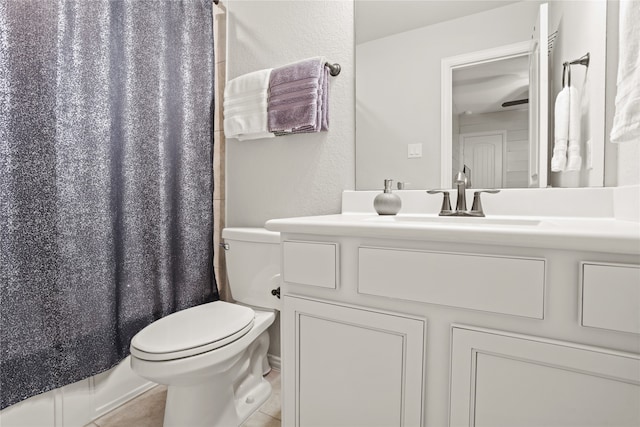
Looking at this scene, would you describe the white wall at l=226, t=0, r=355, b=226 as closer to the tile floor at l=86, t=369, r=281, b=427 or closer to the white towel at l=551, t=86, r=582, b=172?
the white towel at l=551, t=86, r=582, b=172

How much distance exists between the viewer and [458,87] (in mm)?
1178

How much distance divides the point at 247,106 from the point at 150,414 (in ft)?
4.58

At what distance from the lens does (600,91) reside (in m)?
0.94

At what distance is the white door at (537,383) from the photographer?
524 mm

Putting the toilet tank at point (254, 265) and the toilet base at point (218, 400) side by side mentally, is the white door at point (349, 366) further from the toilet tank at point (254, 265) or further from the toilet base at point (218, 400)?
the toilet tank at point (254, 265)

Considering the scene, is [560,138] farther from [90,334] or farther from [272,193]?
[90,334]

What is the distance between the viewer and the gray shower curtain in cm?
95

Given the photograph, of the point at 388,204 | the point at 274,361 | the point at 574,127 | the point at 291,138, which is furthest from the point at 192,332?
the point at 574,127

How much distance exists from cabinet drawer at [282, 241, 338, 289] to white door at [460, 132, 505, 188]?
69 cm

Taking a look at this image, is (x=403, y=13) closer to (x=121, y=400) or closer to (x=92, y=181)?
(x=92, y=181)

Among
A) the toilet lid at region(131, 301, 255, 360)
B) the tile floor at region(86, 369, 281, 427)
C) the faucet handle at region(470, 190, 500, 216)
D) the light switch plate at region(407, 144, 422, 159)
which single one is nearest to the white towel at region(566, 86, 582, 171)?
the faucet handle at region(470, 190, 500, 216)

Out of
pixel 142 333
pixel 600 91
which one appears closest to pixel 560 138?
pixel 600 91

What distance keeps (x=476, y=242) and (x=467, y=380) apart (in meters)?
0.28

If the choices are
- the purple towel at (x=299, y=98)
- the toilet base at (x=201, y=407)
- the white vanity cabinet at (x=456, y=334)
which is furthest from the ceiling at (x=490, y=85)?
the toilet base at (x=201, y=407)
